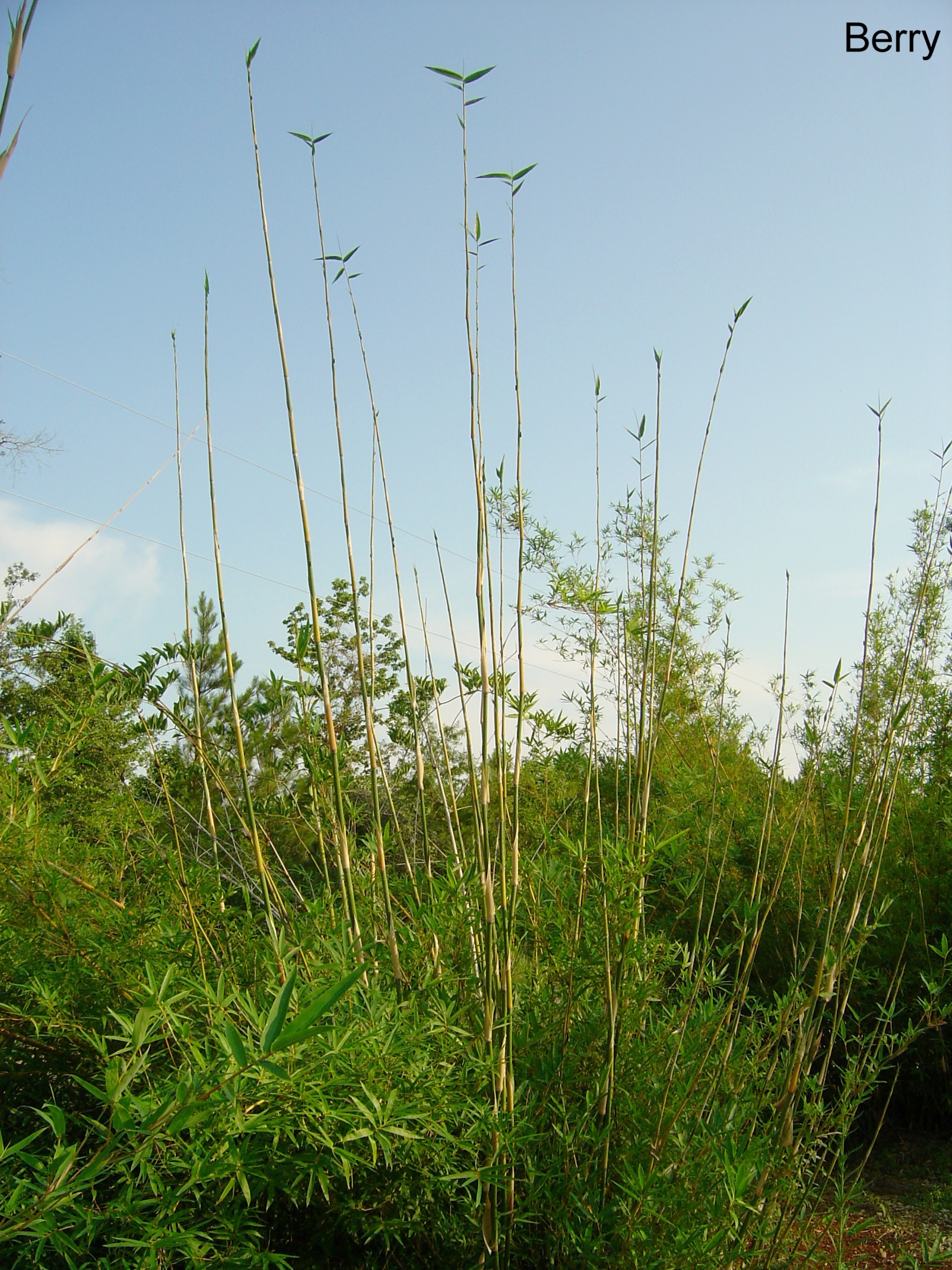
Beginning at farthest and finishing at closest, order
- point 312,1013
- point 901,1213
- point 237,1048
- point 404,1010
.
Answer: point 901,1213
point 404,1010
point 237,1048
point 312,1013

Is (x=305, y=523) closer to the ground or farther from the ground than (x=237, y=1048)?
farther from the ground

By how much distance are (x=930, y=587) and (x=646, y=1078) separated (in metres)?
3.22

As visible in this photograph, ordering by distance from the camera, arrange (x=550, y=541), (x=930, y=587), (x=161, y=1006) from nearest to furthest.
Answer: (x=161, y=1006), (x=550, y=541), (x=930, y=587)

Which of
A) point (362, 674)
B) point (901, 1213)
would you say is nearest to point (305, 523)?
point (362, 674)

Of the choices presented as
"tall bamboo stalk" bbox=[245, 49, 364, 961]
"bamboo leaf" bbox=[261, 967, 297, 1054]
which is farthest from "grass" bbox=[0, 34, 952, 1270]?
"bamboo leaf" bbox=[261, 967, 297, 1054]

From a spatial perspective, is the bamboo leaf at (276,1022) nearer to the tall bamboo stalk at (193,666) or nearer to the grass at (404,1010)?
the grass at (404,1010)

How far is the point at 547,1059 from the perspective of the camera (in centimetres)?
159

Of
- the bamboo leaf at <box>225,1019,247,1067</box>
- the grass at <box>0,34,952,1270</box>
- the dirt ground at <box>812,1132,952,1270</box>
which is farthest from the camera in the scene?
the dirt ground at <box>812,1132,952,1270</box>

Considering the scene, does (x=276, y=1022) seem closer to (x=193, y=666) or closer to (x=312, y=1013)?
(x=312, y=1013)

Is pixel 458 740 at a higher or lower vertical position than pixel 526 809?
higher

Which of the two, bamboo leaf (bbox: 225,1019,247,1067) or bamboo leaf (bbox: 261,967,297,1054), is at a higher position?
bamboo leaf (bbox: 261,967,297,1054)

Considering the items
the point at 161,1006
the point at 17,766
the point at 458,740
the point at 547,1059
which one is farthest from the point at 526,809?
the point at 458,740

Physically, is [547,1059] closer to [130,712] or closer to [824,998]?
[824,998]

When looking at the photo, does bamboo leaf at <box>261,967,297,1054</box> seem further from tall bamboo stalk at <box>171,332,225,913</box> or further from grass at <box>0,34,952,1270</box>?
tall bamboo stalk at <box>171,332,225,913</box>
